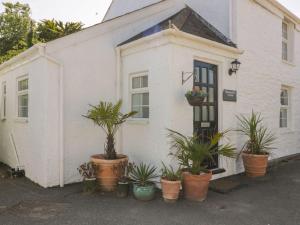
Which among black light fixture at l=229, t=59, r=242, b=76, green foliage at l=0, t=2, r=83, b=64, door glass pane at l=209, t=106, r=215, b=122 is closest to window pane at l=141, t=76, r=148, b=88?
door glass pane at l=209, t=106, r=215, b=122

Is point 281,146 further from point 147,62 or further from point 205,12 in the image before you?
point 147,62

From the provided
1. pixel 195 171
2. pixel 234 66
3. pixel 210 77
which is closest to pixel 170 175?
pixel 195 171

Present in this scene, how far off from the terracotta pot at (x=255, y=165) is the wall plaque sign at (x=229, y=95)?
1.59 m

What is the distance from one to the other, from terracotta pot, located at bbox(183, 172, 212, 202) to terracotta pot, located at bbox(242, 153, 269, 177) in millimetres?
2342

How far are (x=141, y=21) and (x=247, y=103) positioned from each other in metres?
3.95

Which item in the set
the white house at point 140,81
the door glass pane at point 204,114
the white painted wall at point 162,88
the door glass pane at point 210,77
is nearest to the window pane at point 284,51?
the white house at point 140,81

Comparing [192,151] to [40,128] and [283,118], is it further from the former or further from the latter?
[283,118]

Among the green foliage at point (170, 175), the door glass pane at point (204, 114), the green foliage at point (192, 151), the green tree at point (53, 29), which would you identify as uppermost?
the green tree at point (53, 29)

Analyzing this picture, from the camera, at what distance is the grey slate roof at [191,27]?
657 cm

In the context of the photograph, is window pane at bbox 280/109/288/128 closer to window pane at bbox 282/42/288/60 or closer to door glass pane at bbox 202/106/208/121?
window pane at bbox 282/42/288/60

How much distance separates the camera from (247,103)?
7.89 meters

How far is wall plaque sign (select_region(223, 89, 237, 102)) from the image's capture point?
700cm

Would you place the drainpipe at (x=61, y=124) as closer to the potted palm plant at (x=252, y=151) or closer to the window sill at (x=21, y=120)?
the window sill at (x=21, y=120)

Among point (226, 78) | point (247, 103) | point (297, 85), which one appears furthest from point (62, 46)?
point (297, 85)
